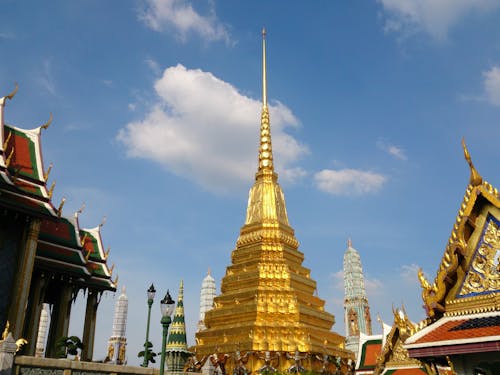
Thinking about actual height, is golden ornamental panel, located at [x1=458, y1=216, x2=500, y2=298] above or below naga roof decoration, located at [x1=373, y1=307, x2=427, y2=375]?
above

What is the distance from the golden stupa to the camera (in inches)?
1201

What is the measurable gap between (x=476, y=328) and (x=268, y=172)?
3617 cm

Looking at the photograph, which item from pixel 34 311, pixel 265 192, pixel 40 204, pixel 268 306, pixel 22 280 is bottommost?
pixel 34 311

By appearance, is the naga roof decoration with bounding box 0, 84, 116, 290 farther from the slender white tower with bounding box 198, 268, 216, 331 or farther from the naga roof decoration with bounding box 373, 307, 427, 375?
the slender white tower with bounding box 198, 268, 216, 331

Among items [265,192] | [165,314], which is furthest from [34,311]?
[265,192]

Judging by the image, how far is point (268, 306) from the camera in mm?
32562

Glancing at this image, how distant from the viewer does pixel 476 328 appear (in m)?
6.25

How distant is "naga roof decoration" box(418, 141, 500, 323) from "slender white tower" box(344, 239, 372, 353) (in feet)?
219

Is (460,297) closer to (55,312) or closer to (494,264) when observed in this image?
(494,264)

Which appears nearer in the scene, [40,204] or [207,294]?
[40,204]

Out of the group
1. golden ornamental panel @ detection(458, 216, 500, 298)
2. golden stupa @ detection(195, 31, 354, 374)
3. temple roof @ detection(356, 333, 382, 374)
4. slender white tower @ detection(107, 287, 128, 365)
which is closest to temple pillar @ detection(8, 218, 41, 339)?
temple roof @ detection(356, 333, 382, 374)

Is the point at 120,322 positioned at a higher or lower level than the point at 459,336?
higher

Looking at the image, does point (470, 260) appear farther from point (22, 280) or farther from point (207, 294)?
point (207, 294)

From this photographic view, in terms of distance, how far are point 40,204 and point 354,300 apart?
65340mm
